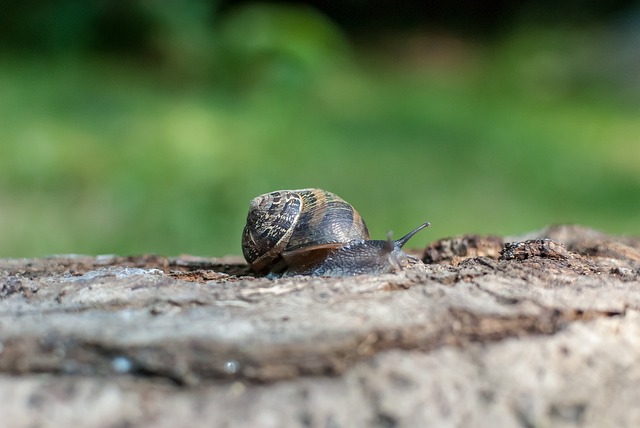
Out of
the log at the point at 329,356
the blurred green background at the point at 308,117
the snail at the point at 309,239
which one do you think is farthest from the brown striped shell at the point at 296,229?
the blurred green background at the point at 308,117

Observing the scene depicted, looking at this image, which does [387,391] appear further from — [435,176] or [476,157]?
[476,157]

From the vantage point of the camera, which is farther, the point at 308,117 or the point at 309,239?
the point at 308,117

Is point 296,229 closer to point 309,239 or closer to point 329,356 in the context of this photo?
point 309,239

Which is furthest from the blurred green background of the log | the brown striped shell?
the log

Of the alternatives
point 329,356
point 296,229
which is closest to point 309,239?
point 296,229

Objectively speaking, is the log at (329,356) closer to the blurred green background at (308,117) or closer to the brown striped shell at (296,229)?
the brown striped shell at (296,229)

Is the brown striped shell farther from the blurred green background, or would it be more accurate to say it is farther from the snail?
the blurred green background
